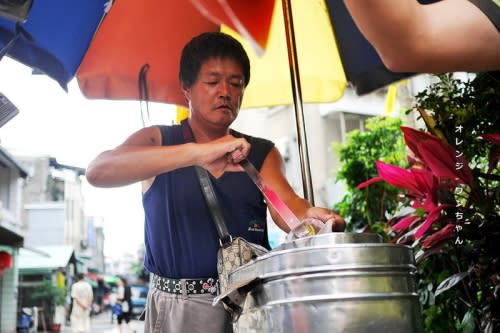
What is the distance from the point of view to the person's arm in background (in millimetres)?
1100

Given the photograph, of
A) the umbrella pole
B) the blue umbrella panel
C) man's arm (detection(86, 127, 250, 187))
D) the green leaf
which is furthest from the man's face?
the green leaf

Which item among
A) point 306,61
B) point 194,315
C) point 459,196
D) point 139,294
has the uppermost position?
point 306,61

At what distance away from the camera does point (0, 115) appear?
74.4 inches

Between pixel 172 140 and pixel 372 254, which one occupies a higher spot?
pixel 172 140

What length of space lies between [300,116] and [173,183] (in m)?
0.80

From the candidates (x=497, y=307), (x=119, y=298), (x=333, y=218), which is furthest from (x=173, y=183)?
(x=119, y=298)

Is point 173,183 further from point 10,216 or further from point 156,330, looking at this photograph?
point 10,216

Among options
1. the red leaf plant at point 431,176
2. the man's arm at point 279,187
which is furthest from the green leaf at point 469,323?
the man's arm at point 279,187

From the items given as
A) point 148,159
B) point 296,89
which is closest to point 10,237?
point 296,89

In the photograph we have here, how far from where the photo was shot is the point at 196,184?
1926mm

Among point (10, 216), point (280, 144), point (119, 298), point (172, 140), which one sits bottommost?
point (119, 298)

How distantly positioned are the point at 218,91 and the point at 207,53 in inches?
6.8

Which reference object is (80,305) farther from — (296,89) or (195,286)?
(195,286)

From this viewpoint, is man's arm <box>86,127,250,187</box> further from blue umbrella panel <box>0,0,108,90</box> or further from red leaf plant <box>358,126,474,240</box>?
red leaf plant <box>358,126,474,240</box>
